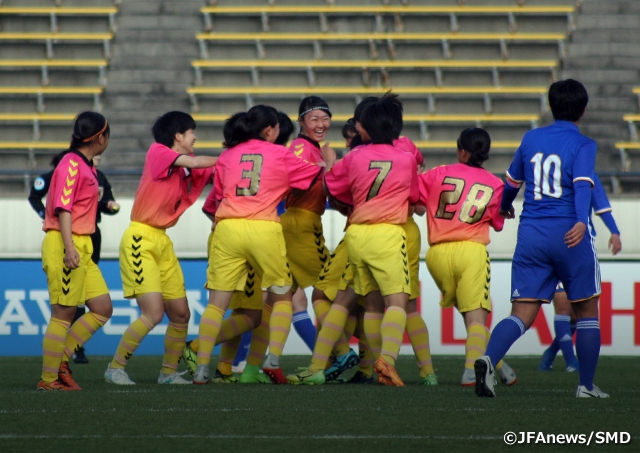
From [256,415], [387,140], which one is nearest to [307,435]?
[256,415]

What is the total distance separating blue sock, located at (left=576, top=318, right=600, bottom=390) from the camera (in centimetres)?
596

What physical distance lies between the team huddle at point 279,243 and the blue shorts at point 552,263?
401 millimetres

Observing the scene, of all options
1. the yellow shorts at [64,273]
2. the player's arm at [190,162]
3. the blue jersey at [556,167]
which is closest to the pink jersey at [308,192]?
the player's arm at [190,162]

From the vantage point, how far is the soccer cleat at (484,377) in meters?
5.81

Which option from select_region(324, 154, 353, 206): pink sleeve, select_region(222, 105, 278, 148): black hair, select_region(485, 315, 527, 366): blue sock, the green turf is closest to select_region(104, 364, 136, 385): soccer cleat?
the green turf

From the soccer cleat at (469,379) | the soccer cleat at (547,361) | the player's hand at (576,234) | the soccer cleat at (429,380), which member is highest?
the player's hand at (576,234)

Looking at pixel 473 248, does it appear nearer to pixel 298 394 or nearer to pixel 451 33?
pixel 298 394

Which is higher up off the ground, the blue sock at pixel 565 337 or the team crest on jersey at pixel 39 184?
the team crest on jersey at pixel 39 184

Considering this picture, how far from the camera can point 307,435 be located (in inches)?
182

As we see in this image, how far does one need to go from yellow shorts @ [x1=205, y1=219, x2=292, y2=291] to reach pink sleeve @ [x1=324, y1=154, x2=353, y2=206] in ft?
1.43

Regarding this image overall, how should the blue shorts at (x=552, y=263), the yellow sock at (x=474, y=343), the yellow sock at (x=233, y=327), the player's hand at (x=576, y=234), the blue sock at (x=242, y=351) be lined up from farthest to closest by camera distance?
1. the blue sock at (x=242, y=351)
2. the yellow sock at (x=233, y=327)
3. the yellow sock at (x=474, y=343)
4. the blue shorts at (x=552, y=263)
5. the player's hand at (x=576, y=234)

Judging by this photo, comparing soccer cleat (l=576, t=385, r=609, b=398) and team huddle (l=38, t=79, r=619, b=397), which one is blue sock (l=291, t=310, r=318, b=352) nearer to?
team huddle (l=38, t=79, r=619, b=397)

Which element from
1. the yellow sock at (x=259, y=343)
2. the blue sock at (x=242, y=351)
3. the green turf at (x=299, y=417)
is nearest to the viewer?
the green turf at (x=299, y=417)

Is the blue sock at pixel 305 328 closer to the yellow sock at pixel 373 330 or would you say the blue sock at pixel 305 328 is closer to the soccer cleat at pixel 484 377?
the yellow sock at pixel 373 330
